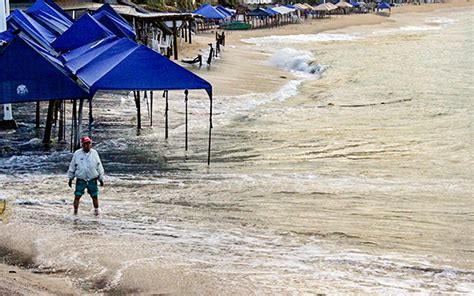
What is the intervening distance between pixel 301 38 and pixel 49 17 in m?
46.9

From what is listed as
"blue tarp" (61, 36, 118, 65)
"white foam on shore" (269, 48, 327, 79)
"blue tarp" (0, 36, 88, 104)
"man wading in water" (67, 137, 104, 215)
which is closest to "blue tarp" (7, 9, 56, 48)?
"blue tarp" (61, 36, 118, 65)

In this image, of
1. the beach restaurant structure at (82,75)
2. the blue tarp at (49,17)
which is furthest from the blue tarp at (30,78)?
the blue tarp at (49,17)

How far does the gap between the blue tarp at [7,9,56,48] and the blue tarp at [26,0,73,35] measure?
0.47m

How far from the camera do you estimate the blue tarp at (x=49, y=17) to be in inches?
851

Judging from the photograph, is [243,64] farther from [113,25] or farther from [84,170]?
[84,170]

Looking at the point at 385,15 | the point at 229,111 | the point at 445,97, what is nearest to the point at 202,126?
the point at 229,111

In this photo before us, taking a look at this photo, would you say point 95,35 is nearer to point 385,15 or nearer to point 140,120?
point 140,120

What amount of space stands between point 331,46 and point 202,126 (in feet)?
125

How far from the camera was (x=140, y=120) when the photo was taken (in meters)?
21.1

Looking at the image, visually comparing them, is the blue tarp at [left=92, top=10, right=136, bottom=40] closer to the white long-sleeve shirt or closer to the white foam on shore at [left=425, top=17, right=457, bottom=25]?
the white long-sleeve shirt

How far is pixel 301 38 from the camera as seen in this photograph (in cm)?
6769

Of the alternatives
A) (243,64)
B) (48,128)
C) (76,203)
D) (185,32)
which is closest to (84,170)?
(76,203)

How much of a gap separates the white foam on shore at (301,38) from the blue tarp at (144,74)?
45240 mm

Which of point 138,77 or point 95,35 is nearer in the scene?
point 138,77
